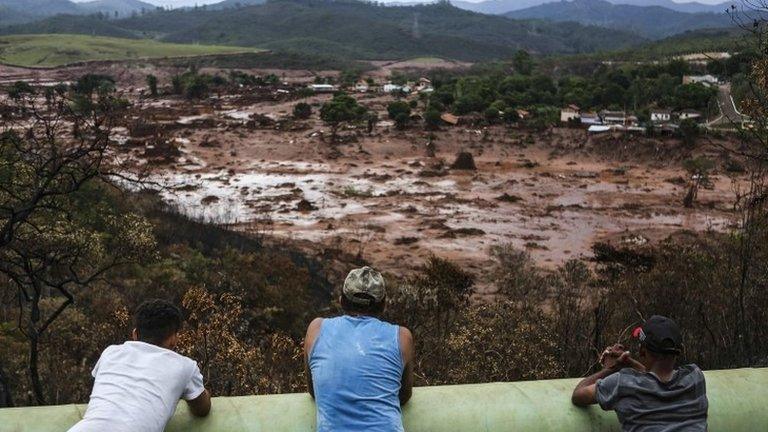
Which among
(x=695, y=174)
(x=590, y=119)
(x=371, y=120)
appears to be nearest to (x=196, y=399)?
(x=695, y=174)

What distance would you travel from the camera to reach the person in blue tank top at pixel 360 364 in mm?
2439

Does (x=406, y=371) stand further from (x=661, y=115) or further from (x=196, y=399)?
(x=661, y=115)

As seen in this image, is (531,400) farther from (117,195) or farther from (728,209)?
(728,209)

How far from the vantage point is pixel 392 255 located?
20.5 meters

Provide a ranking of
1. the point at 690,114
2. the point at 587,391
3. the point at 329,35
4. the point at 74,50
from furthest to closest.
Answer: the point at 329,35
the point at 74,50
the point at 690,114
the point at 587,391

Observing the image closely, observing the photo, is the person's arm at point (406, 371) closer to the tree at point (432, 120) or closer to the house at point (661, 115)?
the tree at point (432, 120)

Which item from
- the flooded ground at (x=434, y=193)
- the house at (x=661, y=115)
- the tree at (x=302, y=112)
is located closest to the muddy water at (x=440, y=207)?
the flooded ground at (x=434, y=193)

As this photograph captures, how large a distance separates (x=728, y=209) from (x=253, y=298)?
73.6 feet

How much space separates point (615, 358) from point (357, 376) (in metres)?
1.15

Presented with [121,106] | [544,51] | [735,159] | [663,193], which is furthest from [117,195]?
[544,51]

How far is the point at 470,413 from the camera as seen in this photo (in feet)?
8.41

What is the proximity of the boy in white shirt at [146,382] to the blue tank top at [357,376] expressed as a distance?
0.46 m

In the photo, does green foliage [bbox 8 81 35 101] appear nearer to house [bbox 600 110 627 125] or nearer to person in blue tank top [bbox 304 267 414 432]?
person in blue tank top [bbox 304 267 414 432]

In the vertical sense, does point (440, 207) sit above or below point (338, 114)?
below
